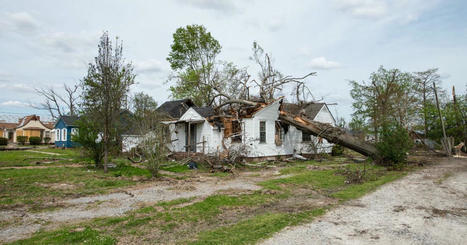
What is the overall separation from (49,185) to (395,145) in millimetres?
14951

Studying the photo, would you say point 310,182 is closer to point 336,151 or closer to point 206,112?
point 206,112

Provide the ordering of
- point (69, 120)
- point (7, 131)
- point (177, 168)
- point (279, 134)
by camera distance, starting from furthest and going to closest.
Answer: point (7, 131) → point (69, 120) → point (279, 134) → point (177, 168)

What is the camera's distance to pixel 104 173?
39.9ft

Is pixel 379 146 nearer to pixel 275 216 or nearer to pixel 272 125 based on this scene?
pixel 272 125

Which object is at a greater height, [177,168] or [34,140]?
[34,140]

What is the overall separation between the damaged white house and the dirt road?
920cm

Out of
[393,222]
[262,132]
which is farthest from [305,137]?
[393,222]

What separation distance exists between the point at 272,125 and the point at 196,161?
19.4 ft

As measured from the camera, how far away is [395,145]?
1447cm

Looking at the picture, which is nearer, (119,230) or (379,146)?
(119,230)

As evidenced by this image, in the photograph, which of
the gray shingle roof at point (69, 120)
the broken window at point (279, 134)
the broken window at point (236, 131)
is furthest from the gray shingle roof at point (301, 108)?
the gray shingle roof at point (69, 120)

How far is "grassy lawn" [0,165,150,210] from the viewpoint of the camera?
7.29 m

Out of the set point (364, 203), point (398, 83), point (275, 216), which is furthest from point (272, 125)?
point (398, 83)

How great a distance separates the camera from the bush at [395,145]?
47.0 ft
